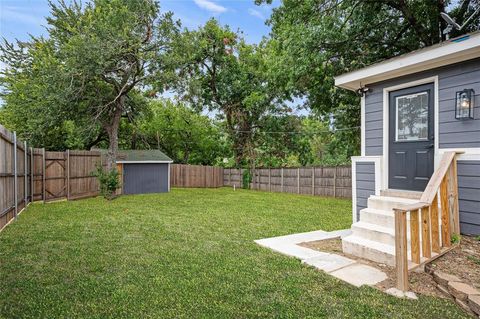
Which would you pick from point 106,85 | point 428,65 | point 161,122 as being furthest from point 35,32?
point 428,65

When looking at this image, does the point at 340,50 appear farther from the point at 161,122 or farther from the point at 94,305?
the point at 161,122

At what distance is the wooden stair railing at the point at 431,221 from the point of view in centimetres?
286

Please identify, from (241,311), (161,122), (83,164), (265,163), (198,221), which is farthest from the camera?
(161,122)

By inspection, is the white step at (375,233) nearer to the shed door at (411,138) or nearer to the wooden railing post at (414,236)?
the wooden railing post at (414,236)

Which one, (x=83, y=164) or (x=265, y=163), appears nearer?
(x=83, y=164)

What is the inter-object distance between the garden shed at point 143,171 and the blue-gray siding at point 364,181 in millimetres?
10557

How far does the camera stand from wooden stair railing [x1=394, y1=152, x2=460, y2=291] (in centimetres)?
286

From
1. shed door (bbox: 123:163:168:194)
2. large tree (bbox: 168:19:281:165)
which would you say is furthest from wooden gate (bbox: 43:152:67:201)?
large tree (bbox: 168:19:281:165)

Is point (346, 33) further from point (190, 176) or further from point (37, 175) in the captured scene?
point (190, 176)

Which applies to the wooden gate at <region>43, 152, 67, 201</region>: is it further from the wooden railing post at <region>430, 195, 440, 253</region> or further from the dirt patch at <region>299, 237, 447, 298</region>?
the wooden railing post at <region>430, 195, 440, 253</region>

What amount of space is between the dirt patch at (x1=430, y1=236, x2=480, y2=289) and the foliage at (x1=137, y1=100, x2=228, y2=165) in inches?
634

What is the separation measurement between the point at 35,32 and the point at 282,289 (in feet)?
50.3

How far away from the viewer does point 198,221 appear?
6445mm

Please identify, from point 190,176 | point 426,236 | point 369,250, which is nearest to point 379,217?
point 369,250
